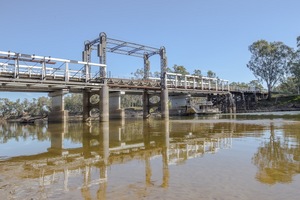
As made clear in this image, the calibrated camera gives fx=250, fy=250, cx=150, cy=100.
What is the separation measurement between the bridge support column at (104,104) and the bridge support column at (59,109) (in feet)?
13.8

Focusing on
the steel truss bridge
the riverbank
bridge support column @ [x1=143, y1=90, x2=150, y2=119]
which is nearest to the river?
the steel truss bridge

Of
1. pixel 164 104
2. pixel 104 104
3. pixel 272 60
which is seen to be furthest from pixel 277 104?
pixel 104 104

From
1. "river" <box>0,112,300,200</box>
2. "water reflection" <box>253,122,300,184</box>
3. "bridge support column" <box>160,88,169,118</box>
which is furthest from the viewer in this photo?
"bridge support column" <box>160,88,169,118</box>

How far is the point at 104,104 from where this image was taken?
31203 millimetres

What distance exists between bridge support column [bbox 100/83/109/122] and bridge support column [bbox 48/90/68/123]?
422 centimetres

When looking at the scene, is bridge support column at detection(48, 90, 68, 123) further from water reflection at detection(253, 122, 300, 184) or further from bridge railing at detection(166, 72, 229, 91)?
water reflection at detection(253, 122, 300, 184)

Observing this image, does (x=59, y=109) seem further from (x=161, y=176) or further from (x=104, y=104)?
(x=161, y=176)

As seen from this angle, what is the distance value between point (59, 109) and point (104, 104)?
17.8 ft

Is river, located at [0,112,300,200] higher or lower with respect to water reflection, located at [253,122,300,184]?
lower

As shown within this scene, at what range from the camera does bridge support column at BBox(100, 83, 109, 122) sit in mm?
30750

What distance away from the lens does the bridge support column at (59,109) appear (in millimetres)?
29516

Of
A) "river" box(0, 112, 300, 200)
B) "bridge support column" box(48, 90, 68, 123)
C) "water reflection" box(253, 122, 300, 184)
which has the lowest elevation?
"river" box(0, 112, 300, 200)

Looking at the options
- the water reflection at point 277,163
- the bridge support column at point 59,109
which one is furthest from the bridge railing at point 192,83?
the water reflection at point 277,163

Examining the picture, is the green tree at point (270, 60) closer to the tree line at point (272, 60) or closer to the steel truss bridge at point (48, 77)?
the tree line at point (272, 60)
